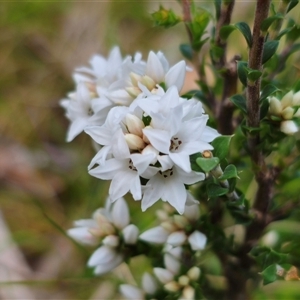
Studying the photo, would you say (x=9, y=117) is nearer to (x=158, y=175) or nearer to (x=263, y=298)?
(x=263, y=298)

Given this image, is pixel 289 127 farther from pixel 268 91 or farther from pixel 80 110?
pixel 80 110

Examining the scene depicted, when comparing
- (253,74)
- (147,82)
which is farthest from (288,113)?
(147,82)

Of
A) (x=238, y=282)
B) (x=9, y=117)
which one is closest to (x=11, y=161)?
(x=9, y=117)

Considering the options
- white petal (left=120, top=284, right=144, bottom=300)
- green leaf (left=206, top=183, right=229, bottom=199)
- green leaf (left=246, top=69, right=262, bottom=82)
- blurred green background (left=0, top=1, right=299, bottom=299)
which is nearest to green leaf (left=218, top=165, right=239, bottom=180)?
green leaf (left=206, top=183, right=229, bottom=199)

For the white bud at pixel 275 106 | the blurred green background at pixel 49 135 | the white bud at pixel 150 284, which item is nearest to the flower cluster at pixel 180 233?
the white bud at pixel 150 284

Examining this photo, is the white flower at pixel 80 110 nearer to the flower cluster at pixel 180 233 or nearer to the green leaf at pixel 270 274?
the flower cluster at pixel 180 233
